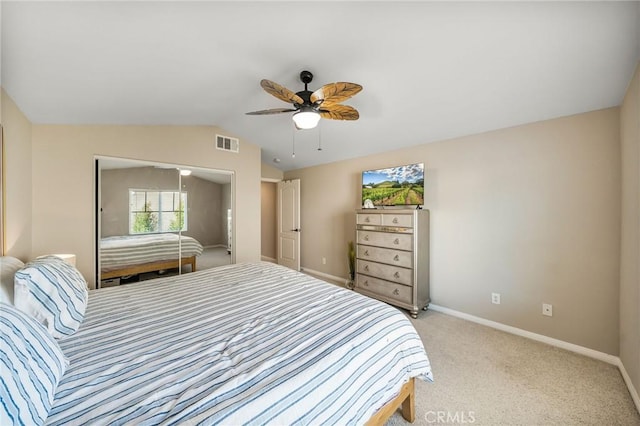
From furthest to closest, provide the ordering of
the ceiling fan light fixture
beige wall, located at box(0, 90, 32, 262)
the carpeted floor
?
the carpeted floor, the ceiling fan light fixture, beige wall, located at box(0, 90, 32, 262)

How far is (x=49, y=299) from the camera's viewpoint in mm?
1284

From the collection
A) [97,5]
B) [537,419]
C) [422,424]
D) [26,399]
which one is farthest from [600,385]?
[97,5]

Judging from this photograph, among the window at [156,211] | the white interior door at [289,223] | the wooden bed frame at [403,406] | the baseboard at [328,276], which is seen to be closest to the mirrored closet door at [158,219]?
the window at [156,211]

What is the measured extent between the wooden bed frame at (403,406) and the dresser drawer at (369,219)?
6.96ft

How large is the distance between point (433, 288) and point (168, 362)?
10.5 feet

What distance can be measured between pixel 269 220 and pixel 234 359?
17.4ft

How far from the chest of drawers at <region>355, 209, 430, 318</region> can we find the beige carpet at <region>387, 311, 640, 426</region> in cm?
69

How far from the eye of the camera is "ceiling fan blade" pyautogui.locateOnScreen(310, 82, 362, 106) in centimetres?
179

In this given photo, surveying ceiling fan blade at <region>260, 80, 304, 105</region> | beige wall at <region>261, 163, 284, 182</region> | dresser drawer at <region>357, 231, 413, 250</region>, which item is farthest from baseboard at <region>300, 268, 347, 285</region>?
ceiling fan blade at <region>260, 80, 304, 105</region>

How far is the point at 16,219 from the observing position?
206cm

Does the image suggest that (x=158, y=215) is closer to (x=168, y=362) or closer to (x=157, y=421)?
(x=168, y=362)

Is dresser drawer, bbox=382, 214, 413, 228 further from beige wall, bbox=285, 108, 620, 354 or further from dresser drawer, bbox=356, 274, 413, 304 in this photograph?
dresser drawer, bbox=356, 274, 413, 304

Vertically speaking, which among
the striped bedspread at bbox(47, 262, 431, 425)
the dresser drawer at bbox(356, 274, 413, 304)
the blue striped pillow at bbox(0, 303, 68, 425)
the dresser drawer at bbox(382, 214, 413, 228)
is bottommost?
the dresser drawer at bbox(356, 274, 413, 304)

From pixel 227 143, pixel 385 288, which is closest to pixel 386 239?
pixel 385 288
